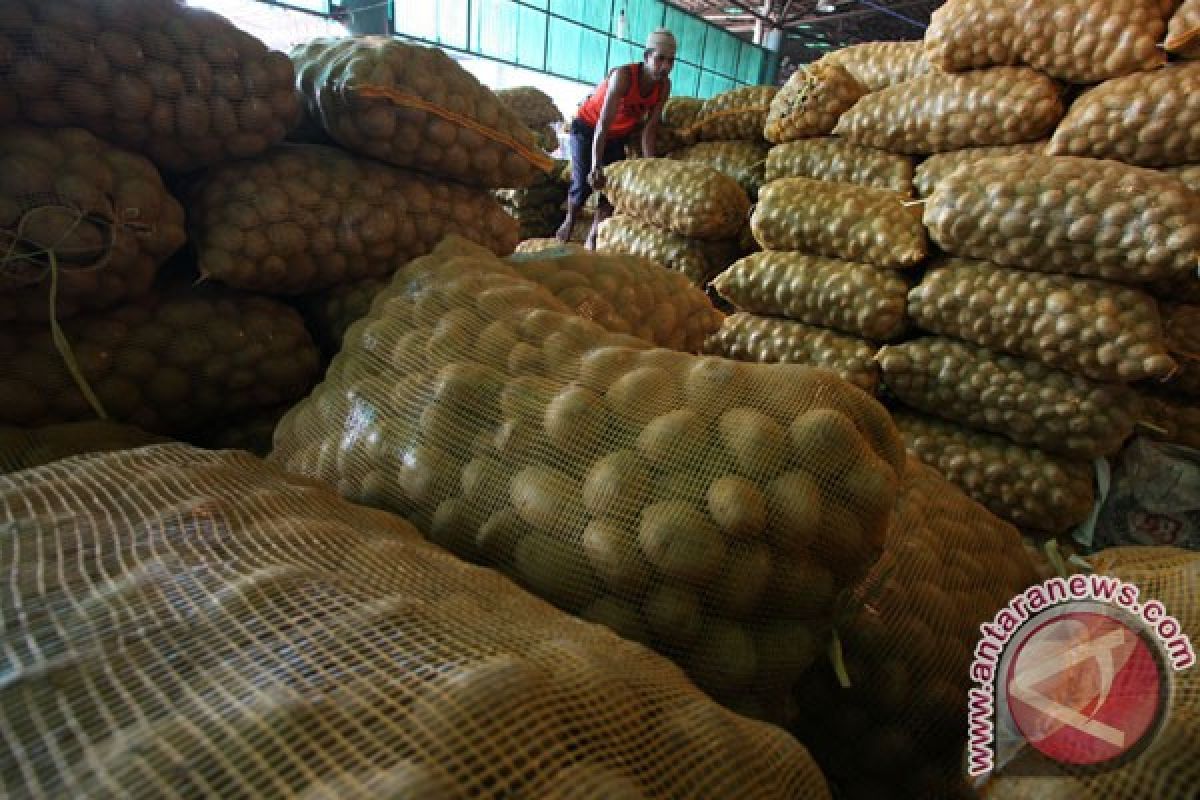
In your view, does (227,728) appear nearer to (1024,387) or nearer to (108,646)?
(108,646)

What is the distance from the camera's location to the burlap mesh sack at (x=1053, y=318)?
1.71 meters

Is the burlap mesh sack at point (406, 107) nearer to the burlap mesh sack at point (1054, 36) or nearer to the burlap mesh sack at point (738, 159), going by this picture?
the burlap mesh sack at point (1054, 36)

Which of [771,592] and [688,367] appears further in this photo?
[688,367]

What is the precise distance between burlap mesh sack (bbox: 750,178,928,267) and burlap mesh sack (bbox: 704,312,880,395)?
0.89 feet

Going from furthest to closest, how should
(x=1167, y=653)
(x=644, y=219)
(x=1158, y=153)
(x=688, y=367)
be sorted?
1. (x=644, y=219)
2. (x=1158, y=153)
3. (x=688, y=367)
4. (x=1167, y=653)

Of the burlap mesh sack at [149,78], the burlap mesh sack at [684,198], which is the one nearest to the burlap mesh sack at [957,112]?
the burlap mesh sack at [684,198]

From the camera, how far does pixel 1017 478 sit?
1.95 m

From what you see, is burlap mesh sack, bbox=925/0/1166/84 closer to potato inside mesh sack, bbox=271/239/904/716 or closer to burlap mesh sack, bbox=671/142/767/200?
burlap mesh sack, bbox=671/142/767/200

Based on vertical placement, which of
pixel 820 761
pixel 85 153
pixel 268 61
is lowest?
pixel 820 761

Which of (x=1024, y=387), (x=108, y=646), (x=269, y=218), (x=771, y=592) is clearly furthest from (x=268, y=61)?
(x=1024, y=387)

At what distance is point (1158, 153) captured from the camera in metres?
1.87

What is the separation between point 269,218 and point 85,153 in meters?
0.27

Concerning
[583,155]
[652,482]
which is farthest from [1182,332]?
[583,155]

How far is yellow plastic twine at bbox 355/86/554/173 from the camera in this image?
4.18 ft
